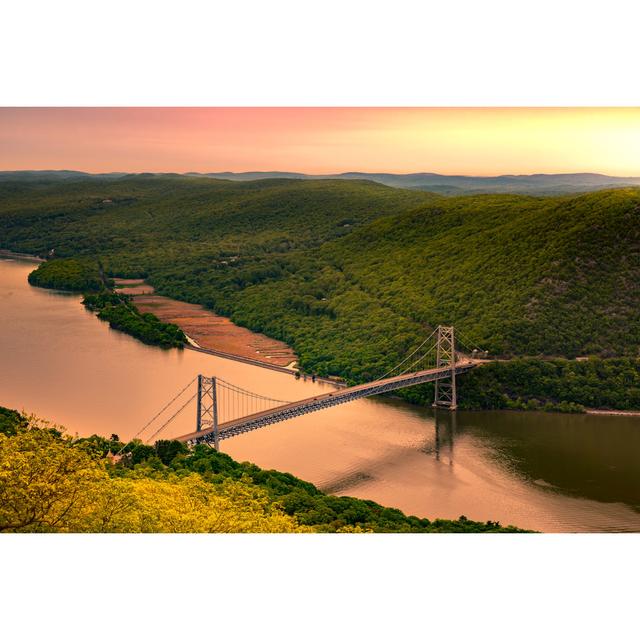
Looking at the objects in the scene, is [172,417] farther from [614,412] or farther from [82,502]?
[614,412]

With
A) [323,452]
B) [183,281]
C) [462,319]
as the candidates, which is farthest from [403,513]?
[183,281]

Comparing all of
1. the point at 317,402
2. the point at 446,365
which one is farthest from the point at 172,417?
the point at 446,365

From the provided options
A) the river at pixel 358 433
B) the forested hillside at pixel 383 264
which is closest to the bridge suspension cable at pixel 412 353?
Answer: the forested hillside at pixel 383 264

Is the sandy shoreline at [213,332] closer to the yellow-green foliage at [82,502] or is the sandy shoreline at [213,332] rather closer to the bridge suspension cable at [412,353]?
the bridge suspension cable at [412,353]

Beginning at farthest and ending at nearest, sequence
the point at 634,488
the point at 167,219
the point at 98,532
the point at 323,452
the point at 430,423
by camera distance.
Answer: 1. the point at 167,219
2. the point at 430,423
3. the point at 323,452
4. the point at 634,488
5. the point at 98,532

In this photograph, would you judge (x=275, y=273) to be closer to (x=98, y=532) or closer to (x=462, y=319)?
(x=462, y=319)

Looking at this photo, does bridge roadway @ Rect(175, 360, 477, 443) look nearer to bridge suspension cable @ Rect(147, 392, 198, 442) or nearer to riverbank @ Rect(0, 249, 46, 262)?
bridge suspension cable @ Rect(147, 392, 198, 442)

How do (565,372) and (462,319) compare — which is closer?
(565,372)
